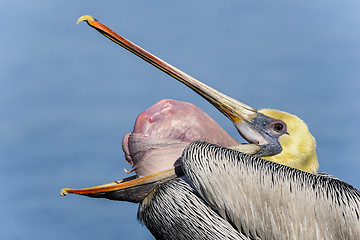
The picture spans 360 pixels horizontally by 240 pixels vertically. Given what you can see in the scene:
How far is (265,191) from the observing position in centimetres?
668

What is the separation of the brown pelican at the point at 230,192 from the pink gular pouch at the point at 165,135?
0.03ft

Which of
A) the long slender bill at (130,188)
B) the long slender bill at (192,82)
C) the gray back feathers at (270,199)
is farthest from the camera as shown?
the long slender bill at (192,82)

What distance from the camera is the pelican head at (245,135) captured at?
23.6 feet

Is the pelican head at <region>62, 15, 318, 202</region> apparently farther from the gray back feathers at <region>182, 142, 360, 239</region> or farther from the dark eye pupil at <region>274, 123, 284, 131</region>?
the gray back feathers at <region>182, 142, 360, 239</region>

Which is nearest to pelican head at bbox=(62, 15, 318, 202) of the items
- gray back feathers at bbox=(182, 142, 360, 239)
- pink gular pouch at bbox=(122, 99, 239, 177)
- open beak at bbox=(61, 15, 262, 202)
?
open beak at bbox=(61, 15, 262, 202)

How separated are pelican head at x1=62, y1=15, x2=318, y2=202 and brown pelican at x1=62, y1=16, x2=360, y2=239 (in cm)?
1

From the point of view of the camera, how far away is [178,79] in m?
7.56

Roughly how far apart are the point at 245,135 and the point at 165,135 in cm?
91

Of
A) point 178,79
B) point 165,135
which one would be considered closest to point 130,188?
point 165,135

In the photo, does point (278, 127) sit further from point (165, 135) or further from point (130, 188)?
point (130, 188)

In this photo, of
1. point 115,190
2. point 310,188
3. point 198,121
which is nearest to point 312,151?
point 310,188

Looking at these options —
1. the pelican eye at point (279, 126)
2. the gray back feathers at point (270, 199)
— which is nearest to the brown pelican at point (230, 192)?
the gray back feathers at point (270, 199)

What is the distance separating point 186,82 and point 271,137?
1.05m

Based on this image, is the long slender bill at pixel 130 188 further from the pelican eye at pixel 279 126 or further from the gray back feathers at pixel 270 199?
the pelican eye at pixel 279 126
